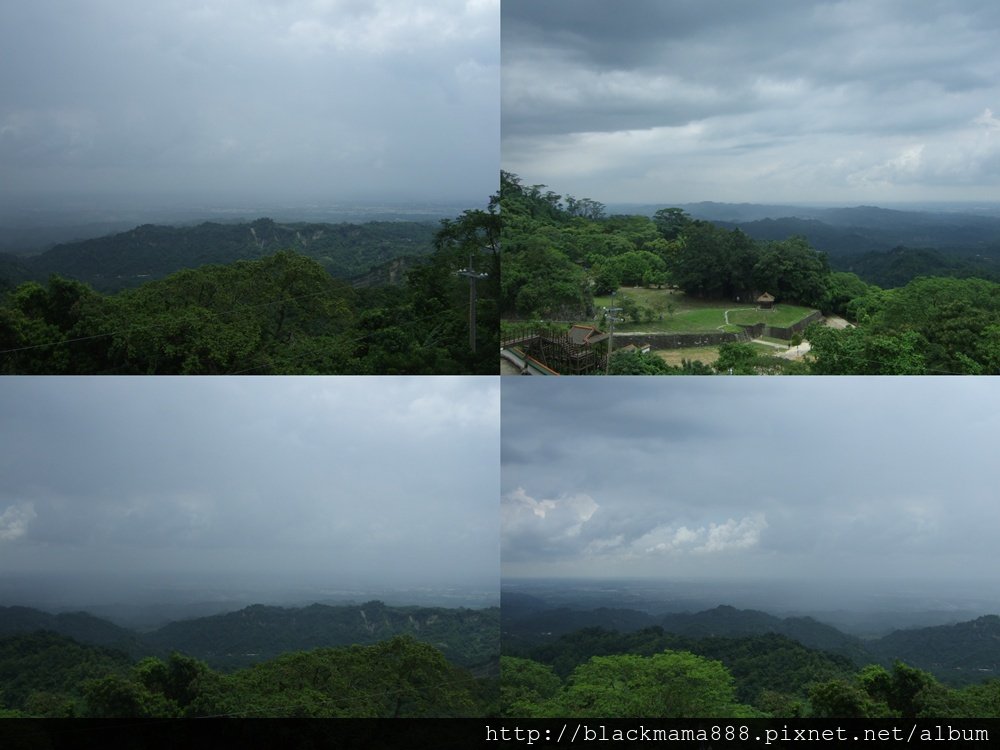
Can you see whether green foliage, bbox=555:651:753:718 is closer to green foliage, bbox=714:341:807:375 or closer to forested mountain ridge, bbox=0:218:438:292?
green foliage, bbox=714:341:807:375

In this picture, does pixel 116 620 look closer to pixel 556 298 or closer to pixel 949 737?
pixel 556 298

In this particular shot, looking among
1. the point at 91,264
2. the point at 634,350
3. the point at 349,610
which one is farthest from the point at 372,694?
the point at 91,264

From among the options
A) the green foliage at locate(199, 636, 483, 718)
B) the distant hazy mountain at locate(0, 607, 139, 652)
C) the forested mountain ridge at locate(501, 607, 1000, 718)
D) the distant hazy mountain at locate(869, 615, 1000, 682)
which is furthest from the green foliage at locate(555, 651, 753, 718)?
the distant hazy mountain at locate(0, 607, 139, 652)

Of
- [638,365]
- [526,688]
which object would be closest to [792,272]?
[638,365]

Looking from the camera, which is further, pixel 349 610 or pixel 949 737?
pixel 349 610

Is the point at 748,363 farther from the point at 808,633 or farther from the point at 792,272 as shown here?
the point at 808,633

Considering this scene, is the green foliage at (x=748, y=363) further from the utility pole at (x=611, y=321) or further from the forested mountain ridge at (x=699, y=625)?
the forested mountain ridge at (x=699, y=625)
